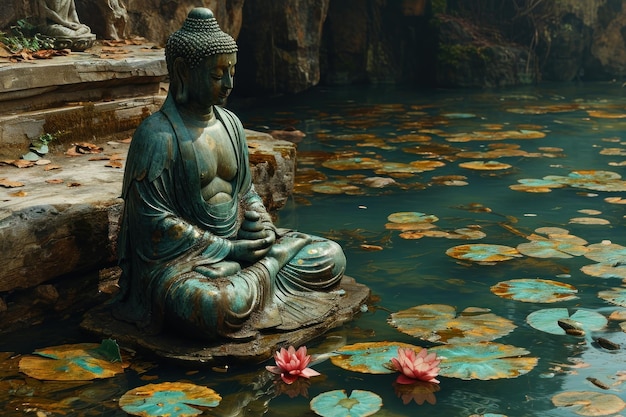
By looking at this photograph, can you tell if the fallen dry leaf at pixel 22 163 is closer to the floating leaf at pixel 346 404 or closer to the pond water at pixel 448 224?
the pond water at pixel 448 224

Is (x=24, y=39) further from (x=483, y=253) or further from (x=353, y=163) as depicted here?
(x=483, y=253)

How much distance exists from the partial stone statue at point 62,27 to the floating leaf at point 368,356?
13.1 ft

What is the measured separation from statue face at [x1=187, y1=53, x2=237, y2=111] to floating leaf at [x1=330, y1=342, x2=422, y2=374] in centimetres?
139

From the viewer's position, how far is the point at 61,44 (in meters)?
7.38

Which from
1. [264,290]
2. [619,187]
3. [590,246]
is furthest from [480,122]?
[264,290]

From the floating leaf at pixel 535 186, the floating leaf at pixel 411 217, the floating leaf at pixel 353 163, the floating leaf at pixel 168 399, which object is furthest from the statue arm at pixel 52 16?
the floating leaf at pixel 168 399

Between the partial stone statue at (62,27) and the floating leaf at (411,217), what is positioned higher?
the partial stone statue at (62,27)

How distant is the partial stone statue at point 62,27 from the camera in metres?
7.41

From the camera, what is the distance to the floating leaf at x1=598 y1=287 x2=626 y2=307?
205 inches

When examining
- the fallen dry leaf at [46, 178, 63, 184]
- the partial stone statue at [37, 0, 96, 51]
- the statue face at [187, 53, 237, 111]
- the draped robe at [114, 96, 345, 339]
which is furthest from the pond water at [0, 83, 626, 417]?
the partial stone statue at [37, 0, 96, 51]

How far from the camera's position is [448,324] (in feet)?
16.0

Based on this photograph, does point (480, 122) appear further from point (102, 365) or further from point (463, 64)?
point (102, 365)

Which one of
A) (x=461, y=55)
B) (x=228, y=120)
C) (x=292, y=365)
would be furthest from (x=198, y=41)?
(x=461, y=55)

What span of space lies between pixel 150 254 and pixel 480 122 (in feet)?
23.4
